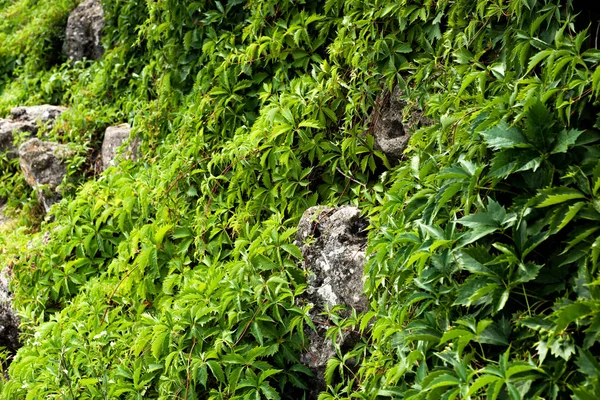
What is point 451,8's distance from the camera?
3.36 m

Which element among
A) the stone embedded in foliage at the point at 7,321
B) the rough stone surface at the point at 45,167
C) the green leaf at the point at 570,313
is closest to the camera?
the green leaf at the point at 570,313

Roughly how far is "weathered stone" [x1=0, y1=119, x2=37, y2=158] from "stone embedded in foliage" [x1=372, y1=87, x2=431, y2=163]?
4.83m

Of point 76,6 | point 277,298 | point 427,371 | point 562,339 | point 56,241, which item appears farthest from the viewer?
point 76,6

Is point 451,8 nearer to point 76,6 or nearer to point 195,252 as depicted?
point 195,252

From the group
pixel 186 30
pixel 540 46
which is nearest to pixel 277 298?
pixel 540 46

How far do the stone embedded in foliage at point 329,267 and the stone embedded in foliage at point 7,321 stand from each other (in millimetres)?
3004

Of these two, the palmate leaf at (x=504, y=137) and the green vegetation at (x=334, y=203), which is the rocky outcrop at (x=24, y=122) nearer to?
the green vegetation at (x=334, y=203)

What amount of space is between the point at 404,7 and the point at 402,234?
1701 millimetres

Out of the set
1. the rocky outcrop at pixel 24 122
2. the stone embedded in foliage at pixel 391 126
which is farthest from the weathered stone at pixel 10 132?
the stone embedded in foliage at pixel 391 126

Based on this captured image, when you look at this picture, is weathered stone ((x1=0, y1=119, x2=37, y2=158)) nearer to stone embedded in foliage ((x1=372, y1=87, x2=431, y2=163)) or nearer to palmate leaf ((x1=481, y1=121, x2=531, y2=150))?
stone embedded in foliage ((x1=372, y1=87, x2=431, y2=163))

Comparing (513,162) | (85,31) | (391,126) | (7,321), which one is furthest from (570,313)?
(85,31)

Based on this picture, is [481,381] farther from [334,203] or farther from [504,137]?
[334,203]

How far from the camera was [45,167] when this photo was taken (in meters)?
6.13

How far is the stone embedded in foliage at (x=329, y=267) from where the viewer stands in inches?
125
